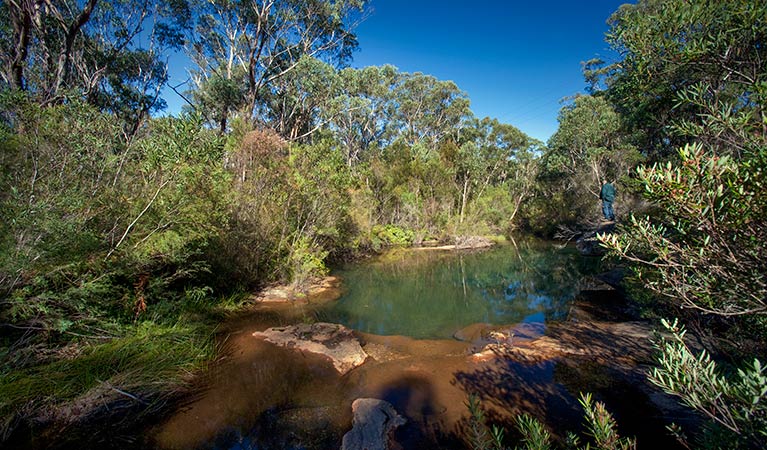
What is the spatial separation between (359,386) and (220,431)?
6.27 ft

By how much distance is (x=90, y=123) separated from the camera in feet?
16.0

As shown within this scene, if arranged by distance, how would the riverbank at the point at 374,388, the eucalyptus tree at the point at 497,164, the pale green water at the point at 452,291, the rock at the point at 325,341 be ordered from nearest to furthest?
1. the riverbank at the point at 374,388
2. the rock at the point at 325,341
3. the pale green water at the point at 452,291
4. the eucalyptus tree at the point at 497,164

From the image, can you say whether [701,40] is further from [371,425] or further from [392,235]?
[392,235]

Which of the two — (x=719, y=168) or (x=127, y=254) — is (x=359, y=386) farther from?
(x=719, y=168)

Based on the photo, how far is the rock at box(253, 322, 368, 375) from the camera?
5438 millimetres

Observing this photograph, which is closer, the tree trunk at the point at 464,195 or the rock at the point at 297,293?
the rock at the point at 297,293

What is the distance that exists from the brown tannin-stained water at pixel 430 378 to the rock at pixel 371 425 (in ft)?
0.37

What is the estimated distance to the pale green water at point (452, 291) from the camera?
26.5 ft

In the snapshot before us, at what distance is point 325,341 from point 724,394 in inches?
220

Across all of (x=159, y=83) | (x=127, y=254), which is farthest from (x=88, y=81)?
(x=127, y=254)

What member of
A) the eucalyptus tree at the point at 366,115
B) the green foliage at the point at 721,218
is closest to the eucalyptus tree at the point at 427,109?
the eucalyptus tree at the point at 366,115

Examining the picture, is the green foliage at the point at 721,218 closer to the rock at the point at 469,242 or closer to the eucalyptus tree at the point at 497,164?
the rock at the point at 469,242

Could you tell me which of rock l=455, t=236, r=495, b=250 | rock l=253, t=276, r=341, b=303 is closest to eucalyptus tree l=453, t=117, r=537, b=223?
rock l=455, t=236, r=495, b=250

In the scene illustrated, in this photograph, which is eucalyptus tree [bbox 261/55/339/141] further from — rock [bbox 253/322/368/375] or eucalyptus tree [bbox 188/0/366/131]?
→ rock [bbox 253/322/368/375]
